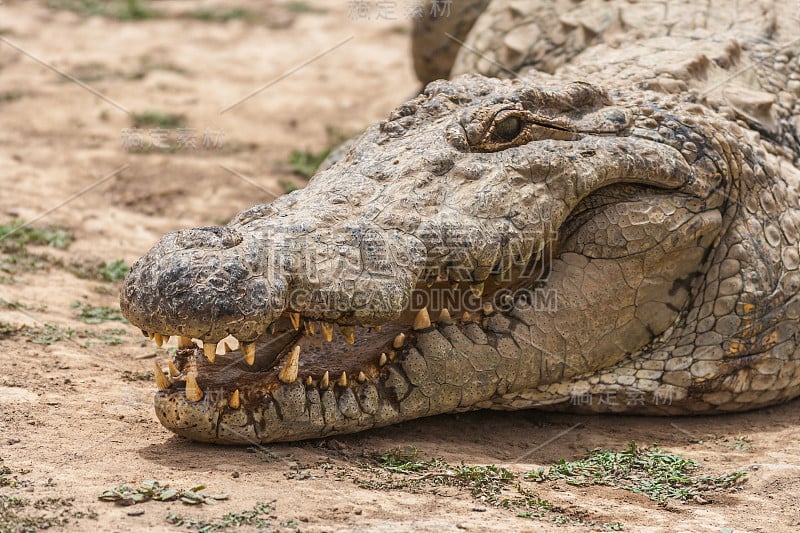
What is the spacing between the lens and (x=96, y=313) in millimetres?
5492

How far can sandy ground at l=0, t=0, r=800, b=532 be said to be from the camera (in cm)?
345

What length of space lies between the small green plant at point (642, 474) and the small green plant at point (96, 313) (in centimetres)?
269

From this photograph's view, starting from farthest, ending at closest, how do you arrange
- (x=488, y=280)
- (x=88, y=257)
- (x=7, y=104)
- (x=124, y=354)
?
1. (x=7, y=104)
2. (x=88, y=257)
3. (x=124, y=354)
4. (x=488, y=280)

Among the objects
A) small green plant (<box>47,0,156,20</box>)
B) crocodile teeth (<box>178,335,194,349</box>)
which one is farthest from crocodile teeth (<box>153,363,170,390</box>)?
small green plant (<box>47,0,156,20</box>)

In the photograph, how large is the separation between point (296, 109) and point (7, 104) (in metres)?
2.74

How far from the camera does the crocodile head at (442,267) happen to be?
3516 millimetres

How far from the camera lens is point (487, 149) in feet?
14.1

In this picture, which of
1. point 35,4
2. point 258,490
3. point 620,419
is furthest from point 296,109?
point 258,490

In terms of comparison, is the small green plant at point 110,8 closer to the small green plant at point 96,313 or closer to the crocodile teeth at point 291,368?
the small green plant at point 96,313

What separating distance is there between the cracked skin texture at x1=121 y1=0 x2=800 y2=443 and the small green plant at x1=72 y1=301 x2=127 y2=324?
1.69 meters


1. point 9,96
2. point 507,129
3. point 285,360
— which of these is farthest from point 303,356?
point 9,96

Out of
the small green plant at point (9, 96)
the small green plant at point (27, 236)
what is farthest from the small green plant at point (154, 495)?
the small green plant at point (9, 96)

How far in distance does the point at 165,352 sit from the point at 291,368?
1638 mm

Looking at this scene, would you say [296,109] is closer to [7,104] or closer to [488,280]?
[7,104]
